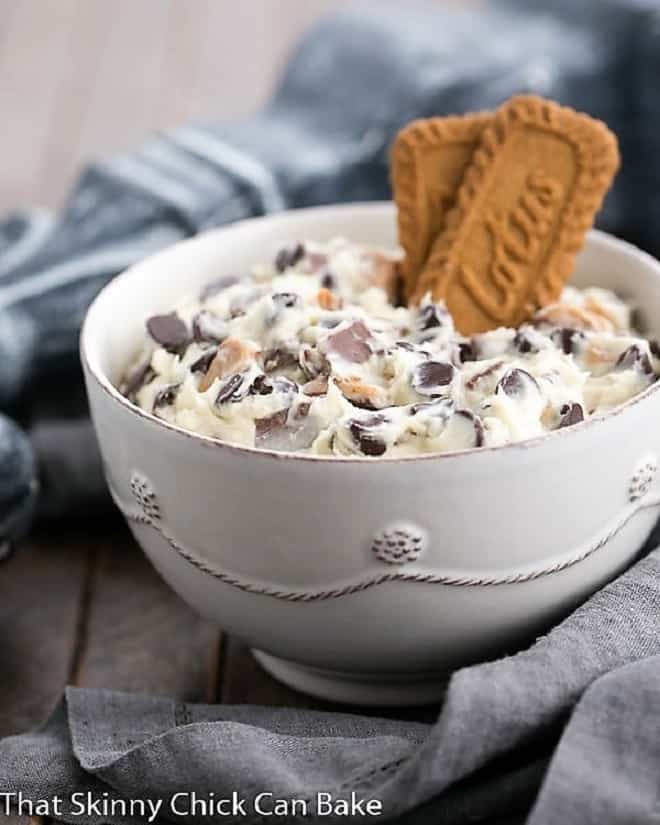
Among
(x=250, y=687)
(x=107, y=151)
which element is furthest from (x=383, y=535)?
(x=107, y=151)

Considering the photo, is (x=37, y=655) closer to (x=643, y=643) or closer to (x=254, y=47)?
(x=643, y=643)

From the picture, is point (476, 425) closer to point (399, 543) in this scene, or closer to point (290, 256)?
point (399, 543)

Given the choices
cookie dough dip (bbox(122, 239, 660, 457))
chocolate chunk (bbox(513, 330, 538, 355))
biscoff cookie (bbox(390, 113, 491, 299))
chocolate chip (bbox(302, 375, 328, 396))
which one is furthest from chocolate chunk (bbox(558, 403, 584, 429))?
biscoff cookie (bbox(390, 113, 491, 299))

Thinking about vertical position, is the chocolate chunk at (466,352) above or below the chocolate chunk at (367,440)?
above

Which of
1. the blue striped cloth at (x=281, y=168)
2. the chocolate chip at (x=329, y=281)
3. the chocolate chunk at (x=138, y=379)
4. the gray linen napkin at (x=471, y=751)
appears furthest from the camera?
the blue striped cloth at (x=281, y=168)

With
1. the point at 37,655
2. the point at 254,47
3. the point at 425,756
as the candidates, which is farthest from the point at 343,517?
the point at 254,47

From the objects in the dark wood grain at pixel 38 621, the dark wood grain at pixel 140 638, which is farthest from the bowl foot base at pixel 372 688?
the dark wood grain at pixel 38 621

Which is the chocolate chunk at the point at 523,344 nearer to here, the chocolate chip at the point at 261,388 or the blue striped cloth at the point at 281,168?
the chocolate chip at the point at 261,388
